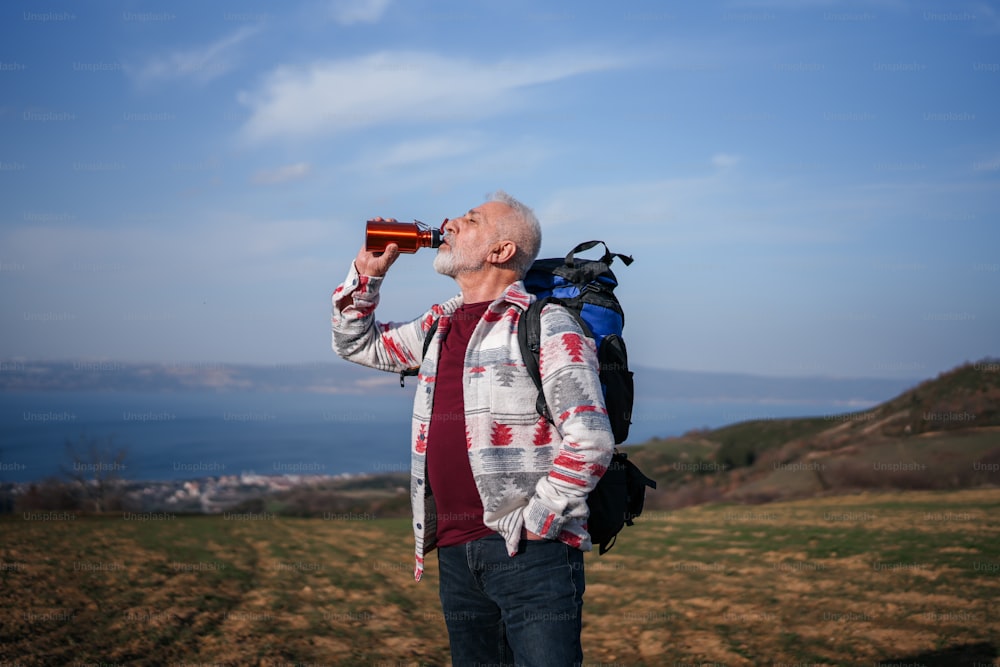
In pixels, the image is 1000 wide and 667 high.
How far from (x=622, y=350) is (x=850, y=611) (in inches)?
186

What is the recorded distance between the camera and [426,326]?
347cm

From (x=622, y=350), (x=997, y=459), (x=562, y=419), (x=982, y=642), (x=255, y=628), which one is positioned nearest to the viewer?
(x=562, y=419)

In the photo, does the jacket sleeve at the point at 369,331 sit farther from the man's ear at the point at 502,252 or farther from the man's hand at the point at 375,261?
the man's ear at the point at 502,252

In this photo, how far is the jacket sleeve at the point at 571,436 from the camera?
264 centimetres

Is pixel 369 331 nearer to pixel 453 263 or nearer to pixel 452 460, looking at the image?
pixel 453 263

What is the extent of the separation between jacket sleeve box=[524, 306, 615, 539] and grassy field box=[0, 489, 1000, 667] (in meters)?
3.47

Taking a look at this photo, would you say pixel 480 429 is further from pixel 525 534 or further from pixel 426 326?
pixel 426 326

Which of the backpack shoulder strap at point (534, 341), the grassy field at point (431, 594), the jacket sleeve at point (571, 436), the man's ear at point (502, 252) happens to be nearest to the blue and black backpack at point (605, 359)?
the backpack shoulder strap at point (534, 341)

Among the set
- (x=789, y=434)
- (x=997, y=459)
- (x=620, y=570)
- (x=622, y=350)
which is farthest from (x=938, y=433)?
(x=622, y=350)

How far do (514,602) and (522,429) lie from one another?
60cm

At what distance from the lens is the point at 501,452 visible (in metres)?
2.84

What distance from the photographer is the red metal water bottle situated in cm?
342

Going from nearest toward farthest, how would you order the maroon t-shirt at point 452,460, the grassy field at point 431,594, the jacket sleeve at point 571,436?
the jacket sleeve at point 571,436 < the maroon t-shirt at point 452,460 < the grassy field at point 431,594

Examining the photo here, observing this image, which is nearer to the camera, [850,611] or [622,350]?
[622,350]
